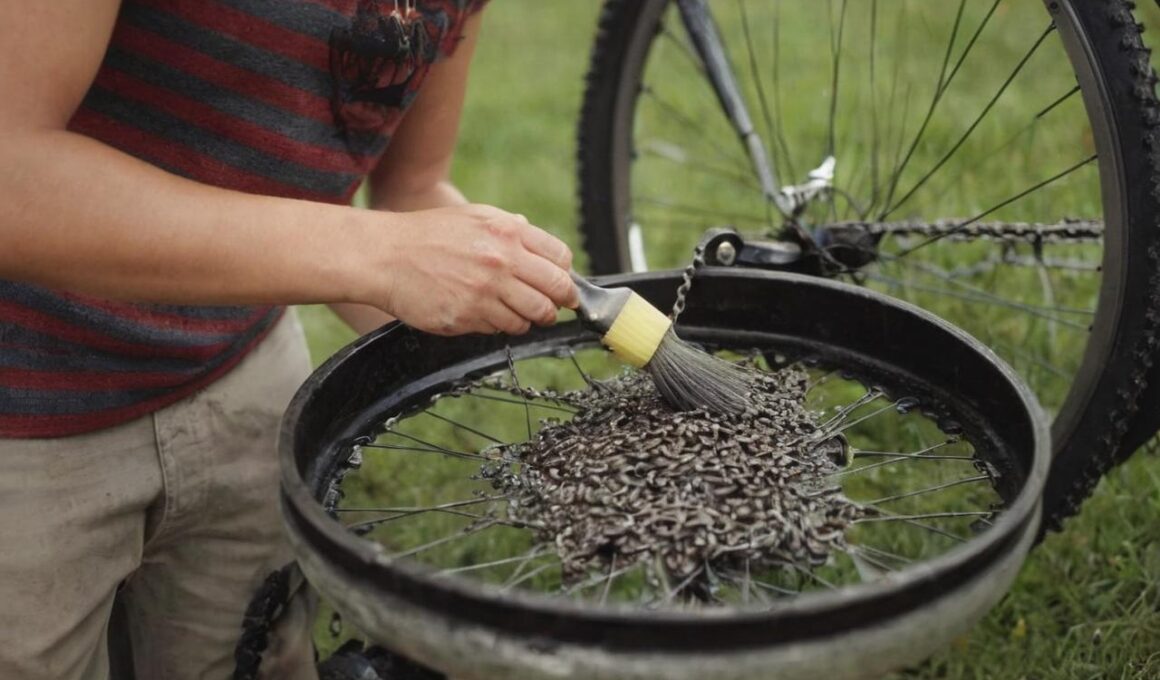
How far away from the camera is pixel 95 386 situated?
148cm

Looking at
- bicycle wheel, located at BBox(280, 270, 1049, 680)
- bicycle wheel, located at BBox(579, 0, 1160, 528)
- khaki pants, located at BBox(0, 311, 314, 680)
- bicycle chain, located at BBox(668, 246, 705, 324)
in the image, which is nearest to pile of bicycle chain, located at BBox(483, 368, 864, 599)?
bicycle wheel, located at BBox(280, 270, 1049, 680)

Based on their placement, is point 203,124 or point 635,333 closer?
point 635,333

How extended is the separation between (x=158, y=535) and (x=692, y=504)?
0.81 metres

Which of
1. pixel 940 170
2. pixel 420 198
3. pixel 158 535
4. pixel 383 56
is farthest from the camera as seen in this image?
pixel 940 170

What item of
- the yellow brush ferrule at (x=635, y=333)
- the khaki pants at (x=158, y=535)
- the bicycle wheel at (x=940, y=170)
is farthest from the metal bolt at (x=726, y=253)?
the khaki pants at (x=158, y=535)

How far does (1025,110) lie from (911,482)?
5.27 feet

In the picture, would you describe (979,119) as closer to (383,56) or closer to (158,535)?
(383,56)

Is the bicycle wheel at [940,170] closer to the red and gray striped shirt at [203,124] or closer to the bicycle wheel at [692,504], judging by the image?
the bicycle wheel at [692,504]

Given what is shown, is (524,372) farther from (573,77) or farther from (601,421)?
(573,77)

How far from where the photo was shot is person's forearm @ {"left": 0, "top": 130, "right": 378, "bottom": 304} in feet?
3.64

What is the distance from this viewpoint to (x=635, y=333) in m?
1.27

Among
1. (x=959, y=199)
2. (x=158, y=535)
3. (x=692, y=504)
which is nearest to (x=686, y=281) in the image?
(x=692, y=504)

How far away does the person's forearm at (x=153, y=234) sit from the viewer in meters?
1.11

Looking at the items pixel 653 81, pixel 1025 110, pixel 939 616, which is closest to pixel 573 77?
pixel 653 81
